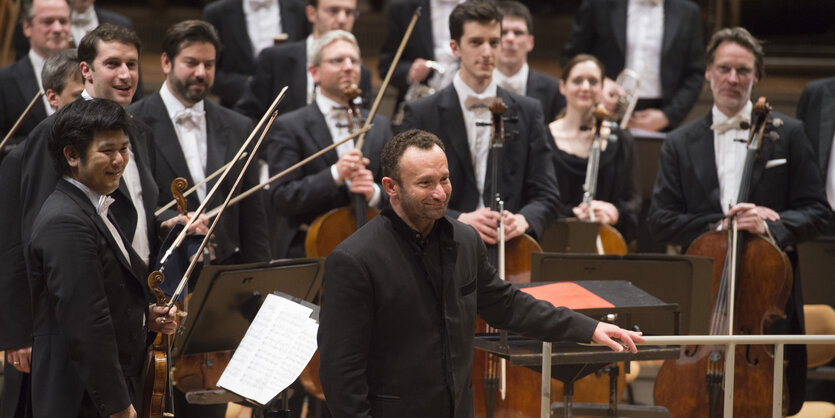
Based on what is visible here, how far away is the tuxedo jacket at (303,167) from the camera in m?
3.88

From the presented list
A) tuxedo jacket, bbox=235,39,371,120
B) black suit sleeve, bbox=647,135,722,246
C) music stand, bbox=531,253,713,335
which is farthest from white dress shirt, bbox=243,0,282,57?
music stand, bbox=531,253,713,335

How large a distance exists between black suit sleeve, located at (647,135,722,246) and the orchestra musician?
39cm

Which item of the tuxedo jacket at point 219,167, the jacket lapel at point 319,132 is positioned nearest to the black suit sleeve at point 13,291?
the tuxedo jacket at point 219,167

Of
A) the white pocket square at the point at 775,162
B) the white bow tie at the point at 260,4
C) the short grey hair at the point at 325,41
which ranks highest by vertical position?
the white bow tie at the point at 260,4

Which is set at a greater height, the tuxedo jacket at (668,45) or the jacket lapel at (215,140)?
the tuxedo jacket at (668,45)

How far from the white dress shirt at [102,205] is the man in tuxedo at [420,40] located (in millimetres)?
2685

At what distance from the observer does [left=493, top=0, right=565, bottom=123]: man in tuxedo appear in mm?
4828

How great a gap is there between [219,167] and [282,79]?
1.37 m

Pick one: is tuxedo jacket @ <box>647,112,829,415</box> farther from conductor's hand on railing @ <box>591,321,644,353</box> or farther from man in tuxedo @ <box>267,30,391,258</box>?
conductor's hand on railing @ <box>591,321,644,353</box>

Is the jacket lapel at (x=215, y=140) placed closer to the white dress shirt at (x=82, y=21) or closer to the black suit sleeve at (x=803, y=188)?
the white dress shirt at (x=82, y=21)

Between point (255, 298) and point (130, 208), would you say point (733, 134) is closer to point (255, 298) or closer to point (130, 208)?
point (255, 298)

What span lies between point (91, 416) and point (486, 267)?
3.41ft

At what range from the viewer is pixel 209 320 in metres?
3.06

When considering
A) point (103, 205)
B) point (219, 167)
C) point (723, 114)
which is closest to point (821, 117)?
point (723, 114)
